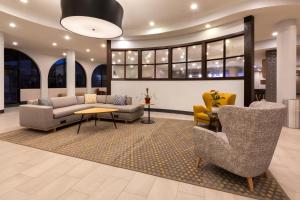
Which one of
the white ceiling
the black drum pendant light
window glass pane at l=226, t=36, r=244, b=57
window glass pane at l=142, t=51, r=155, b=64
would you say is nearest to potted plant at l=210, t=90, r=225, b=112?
window glass pane at l=226, t=36, r=244, b=57

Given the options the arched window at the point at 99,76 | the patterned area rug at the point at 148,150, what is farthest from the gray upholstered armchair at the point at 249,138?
the arched window at the point at 99,76

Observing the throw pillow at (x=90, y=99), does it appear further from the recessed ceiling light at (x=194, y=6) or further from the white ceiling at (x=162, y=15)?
the recessed ceiling light at (x=194, y=6)

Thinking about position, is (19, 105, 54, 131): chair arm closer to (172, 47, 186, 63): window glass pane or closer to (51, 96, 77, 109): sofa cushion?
(51, 96, 77, 109): sofa cushion

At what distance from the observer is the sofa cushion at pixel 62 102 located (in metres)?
4.83

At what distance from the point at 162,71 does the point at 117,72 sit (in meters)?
2.08

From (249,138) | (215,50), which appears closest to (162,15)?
(215,50)

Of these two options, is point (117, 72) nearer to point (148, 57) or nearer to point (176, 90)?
point (148, 57)

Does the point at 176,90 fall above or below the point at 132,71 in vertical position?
below

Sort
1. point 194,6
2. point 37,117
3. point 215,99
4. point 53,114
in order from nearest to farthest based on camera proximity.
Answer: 1. point 37,117
2. point 53,114
3. point 215,99
4. point 194,6

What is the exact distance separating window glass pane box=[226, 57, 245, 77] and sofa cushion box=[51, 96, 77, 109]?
516cm

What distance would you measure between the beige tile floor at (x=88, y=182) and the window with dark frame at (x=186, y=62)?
3.37m

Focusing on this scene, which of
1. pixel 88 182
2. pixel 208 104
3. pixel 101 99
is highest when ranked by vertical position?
pixel 101 99

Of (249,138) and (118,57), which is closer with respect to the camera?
(249,138)

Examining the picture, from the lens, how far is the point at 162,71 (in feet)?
23.2
